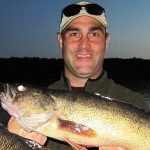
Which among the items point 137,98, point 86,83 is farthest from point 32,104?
point 137,98

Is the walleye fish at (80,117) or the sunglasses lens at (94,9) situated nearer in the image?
the walleye fish at (80,117)

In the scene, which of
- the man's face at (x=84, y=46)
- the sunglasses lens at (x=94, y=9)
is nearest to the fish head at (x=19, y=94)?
the man's face at (x=84, y=46)

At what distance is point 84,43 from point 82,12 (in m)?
0.73

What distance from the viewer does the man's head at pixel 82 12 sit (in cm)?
415

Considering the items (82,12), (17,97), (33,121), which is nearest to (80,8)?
(82,12)

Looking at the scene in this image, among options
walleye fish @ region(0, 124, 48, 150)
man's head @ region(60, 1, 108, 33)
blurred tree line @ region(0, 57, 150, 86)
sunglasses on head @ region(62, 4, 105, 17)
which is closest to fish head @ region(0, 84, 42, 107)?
walleye fish @ region(0, 124, 48, 150)

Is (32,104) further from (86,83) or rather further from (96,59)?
(96,59)

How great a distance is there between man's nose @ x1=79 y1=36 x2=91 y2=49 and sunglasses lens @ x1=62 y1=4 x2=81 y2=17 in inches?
24.7

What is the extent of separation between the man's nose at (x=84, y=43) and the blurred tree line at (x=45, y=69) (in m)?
31.7

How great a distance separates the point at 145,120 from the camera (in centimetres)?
295

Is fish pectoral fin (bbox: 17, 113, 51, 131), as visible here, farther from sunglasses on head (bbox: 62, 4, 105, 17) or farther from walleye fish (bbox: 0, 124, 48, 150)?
sunglasses on head (bbox: 62, 4, 105, 17)

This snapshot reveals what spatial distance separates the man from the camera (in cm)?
400

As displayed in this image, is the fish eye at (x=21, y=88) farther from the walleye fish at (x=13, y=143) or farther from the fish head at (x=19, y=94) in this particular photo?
the walleye fish at (x=13, y=143)

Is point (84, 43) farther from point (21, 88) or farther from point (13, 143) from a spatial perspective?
point (13, 143)
